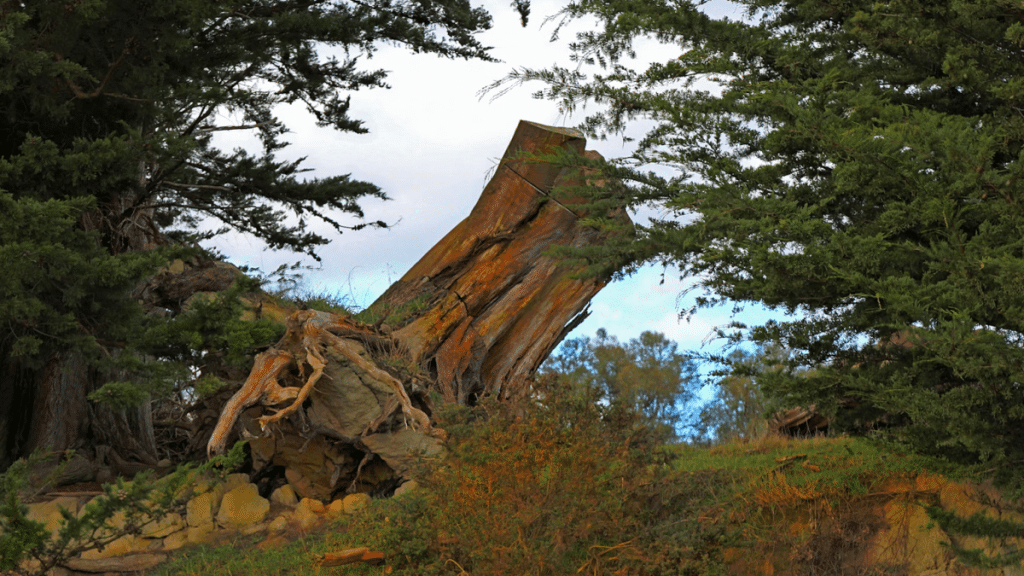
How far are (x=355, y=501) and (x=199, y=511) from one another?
1759 millimetres

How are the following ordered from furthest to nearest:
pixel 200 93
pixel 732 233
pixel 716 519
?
pixel 200 93 < pixel 732 233 < pixel 716 519

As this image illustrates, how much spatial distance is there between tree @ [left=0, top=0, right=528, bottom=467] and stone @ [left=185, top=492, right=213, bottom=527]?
4.51ft

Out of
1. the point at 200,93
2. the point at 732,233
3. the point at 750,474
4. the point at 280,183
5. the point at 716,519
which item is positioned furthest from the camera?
the point at 280,183

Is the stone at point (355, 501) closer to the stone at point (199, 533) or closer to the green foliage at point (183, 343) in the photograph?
the stone at point (199, 533)

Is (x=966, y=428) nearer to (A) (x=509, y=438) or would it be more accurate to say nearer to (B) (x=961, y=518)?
(B) (x=961, y=518)

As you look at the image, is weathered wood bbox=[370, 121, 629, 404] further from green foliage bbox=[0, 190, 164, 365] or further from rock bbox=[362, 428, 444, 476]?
green foliage bbox=[0, 190, 164, 365]

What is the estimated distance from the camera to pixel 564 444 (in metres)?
5.91

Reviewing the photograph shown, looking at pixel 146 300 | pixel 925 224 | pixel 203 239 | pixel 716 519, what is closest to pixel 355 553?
pixel 716 519

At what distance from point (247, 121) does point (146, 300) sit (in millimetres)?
3415

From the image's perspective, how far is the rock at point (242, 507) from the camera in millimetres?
9133

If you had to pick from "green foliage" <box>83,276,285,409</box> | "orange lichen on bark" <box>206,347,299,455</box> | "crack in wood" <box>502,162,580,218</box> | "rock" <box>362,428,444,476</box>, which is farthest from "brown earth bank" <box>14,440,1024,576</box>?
"crack in wood" <box>502,162,580,218</box>

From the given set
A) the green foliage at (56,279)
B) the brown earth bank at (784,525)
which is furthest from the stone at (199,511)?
the green foliage at (56,279)

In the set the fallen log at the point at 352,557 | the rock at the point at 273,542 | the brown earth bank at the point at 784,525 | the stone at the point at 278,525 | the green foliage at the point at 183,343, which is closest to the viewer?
the fallen log at the point at 352,557

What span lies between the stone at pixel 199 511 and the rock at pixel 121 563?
0.50 m
